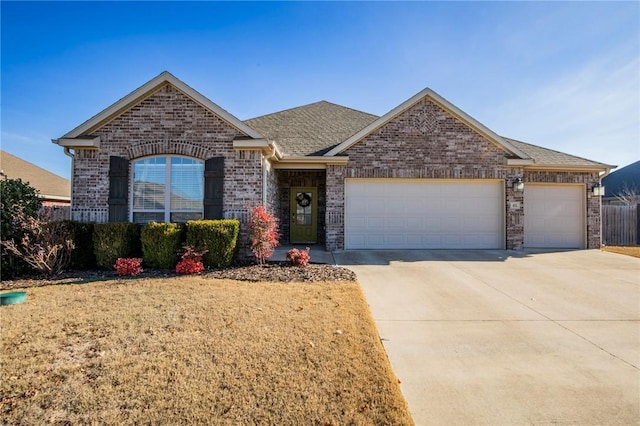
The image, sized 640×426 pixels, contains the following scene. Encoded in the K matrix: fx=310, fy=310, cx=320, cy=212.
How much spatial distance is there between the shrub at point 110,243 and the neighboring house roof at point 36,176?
11.6 meters

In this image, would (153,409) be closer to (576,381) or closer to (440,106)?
(576,381)

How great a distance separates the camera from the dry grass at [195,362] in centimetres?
238

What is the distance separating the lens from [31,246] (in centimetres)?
688

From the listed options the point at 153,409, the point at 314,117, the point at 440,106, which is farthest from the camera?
the point at 314,117

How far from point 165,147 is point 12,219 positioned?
362cm

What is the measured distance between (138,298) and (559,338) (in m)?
6.25

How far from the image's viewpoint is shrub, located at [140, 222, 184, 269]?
7.30 metres

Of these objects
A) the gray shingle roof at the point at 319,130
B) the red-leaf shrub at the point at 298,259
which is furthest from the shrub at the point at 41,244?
the gray shingle roof at the point at 319,130

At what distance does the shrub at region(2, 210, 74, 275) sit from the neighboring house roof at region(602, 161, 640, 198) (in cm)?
3244

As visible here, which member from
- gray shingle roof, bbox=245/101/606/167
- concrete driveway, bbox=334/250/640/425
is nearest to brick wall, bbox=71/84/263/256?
gray shingle roof, bbox=245/101/606/167

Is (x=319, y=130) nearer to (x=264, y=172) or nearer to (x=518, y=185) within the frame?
(x=264, y=172)

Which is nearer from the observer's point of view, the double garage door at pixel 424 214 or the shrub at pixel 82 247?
the shrub at pixel 82 247

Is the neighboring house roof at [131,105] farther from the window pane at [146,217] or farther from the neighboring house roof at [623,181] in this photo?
the neighboring house roof at [623,181]

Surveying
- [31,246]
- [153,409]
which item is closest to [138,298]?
[153,409]
